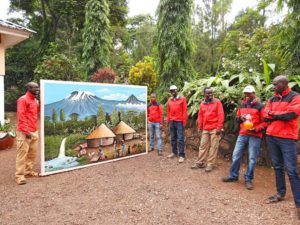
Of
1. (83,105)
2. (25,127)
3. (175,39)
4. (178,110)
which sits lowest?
(25,127)

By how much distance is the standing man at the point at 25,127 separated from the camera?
481 centimetres

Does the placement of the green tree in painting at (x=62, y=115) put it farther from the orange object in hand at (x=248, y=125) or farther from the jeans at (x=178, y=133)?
the orange object in hand at (x=248, y=125)

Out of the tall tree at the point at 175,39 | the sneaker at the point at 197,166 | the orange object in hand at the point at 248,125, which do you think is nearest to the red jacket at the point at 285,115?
the orange object in hand at the point at 248,125

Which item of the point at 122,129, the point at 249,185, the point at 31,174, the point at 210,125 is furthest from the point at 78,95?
the point at 249,185

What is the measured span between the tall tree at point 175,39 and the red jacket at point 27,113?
607 cm

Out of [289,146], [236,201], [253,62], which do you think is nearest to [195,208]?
[236,201]

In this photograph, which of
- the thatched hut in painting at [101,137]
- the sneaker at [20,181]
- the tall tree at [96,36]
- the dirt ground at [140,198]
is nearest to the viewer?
the dirt ground at [140,198]

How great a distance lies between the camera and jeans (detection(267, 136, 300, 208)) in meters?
3.50

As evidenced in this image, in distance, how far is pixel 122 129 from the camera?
655 centimetres

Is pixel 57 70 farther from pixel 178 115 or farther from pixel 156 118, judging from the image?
pixel 178 115

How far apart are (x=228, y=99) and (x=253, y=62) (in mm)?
1797

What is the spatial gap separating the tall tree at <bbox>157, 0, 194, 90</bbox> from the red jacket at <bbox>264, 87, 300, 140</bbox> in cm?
654

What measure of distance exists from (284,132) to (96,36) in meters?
12.1

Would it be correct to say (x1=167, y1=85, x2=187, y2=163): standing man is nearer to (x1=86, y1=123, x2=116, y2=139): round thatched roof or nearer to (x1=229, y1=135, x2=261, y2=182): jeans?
(x1=86, y1=123, x2=116, y2=139): round thatched roof
